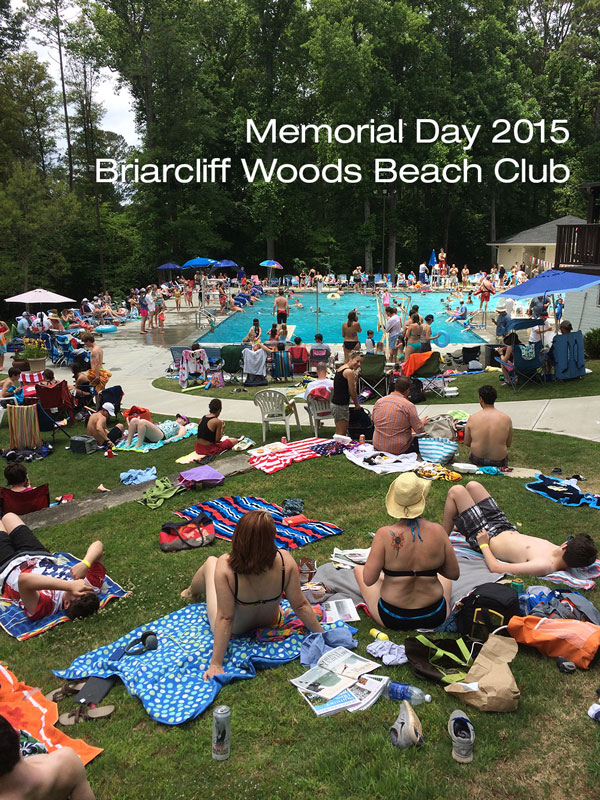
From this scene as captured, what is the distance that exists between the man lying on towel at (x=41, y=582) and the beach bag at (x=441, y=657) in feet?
8.63

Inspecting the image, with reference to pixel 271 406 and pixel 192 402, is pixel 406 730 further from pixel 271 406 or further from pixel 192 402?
pixel 192 402

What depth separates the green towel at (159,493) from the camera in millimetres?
7723

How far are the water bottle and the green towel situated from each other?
459 cm

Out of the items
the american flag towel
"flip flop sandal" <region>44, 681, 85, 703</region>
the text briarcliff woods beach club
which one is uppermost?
the text briarcliff woods beach club

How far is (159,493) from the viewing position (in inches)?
312

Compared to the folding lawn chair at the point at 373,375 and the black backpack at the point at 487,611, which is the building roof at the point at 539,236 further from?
the black backpack at the point at 487,611

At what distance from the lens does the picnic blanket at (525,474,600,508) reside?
6.77 m

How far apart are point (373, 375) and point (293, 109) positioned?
3808 cm

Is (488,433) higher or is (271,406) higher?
(488,433)

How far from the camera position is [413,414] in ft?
27.6

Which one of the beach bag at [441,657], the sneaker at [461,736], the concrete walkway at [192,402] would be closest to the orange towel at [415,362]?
the concrete walkway at [192,402]

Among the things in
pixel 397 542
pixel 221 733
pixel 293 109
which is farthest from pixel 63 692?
pixel 293 109

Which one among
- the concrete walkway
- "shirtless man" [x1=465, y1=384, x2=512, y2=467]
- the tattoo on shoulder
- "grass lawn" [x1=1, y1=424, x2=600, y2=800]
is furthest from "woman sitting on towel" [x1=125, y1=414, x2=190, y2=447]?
the tattoo on shoulder

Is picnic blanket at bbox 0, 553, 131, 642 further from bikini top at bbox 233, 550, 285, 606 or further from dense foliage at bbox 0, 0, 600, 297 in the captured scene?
dense foliage at bbox 0, 0, 600, 297
